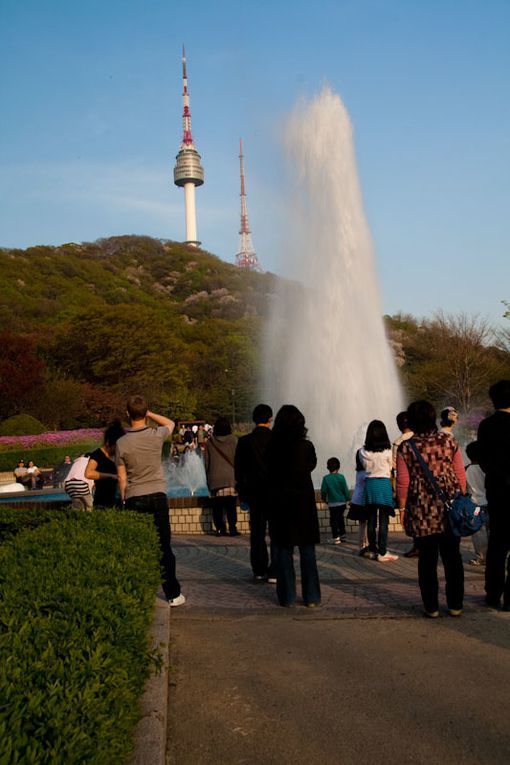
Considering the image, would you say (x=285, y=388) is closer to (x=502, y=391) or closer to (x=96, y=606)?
(x=502, y=391)

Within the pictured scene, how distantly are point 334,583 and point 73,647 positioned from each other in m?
4.89

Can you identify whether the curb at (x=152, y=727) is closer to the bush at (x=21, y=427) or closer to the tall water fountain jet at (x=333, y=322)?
the tall water fountain jet at (x=333, y=322)

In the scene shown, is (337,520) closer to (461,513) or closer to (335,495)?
(335,495)

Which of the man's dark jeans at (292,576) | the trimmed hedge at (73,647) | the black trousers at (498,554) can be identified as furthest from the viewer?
the man's dark jeans at (292,576)

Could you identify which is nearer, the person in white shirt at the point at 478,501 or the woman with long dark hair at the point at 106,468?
the woman with long dark hair at the point at 106,468

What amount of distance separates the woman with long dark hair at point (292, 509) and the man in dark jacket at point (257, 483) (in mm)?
1031

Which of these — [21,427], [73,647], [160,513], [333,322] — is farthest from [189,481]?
[21,427]

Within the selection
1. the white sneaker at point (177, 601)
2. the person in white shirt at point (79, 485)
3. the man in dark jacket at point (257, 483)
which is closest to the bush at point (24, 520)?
the white sneaker at point (177, 601)

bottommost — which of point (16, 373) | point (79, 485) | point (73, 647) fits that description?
point (73, 647)

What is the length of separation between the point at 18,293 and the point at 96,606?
80.9 metres

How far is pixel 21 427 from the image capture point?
39.3 m

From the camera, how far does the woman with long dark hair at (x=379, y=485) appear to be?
8492 mm

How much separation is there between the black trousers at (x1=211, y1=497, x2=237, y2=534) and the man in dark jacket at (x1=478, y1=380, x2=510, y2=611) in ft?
18.0

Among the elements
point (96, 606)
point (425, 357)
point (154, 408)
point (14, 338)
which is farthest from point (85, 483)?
point (425, 357)
